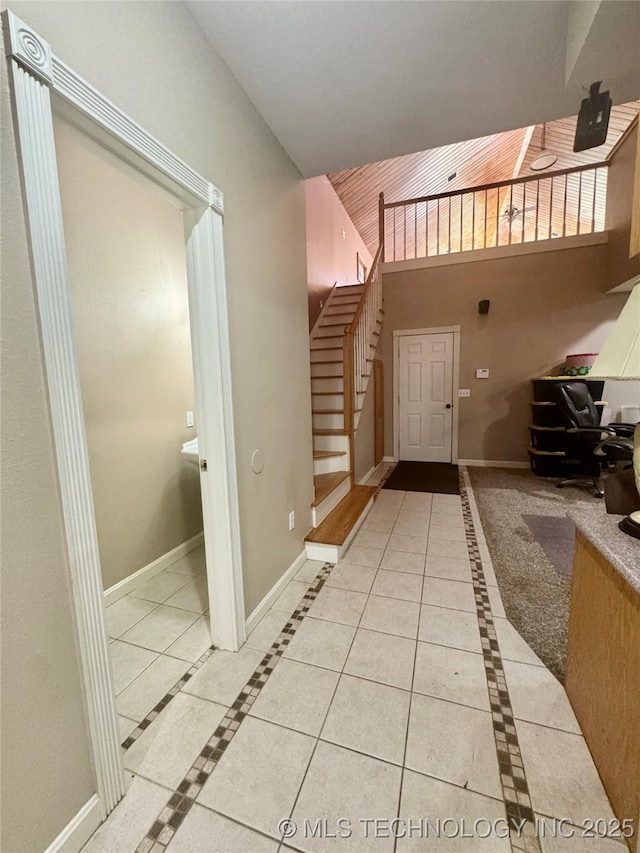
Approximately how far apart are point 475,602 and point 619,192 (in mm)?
5048

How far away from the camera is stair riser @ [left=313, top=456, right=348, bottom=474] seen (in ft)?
11.0

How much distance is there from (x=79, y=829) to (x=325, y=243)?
597 centimetres

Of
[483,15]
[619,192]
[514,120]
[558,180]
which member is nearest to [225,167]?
[483,15]

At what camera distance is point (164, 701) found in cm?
141

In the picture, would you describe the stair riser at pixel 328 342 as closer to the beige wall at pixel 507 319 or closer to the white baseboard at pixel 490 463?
the beige wall at pixel 507 319

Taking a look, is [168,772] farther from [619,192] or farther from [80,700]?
[619,192]

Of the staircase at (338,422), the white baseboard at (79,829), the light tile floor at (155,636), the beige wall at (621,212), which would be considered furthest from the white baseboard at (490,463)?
the white baseboard at (79,829)

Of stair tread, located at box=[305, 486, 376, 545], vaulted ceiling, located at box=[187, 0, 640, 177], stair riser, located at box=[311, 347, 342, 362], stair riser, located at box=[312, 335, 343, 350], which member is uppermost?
vaulted ceiling, located at box=[187, 0, 640, 177]

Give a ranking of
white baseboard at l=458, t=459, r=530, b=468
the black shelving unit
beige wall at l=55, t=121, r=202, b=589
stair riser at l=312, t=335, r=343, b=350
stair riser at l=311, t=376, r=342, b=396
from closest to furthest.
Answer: beige wall at l=55, t=121, r=202, b=589 → stair riser at l=311, t=376, r=342, b=396 → the black shelving unit → stair riser at l=312, t=335, r=343, b=350 → white baseboard at l=458, t=459, r=530, b=468

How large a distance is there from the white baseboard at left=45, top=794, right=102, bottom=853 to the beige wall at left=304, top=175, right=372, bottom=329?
4421mm

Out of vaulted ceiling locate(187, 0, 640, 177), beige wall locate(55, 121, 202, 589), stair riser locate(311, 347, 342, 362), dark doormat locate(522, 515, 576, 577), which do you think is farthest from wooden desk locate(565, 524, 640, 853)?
stair riser locate(311, 347, 342, 362)

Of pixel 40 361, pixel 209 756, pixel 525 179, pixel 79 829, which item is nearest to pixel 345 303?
pixel 525 179

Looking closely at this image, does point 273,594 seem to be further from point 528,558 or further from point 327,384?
point 327,384

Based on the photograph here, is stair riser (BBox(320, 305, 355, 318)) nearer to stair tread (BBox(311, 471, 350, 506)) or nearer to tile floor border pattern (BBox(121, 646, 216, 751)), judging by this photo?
stair tread (BBox(311, 471, 350, 506))
